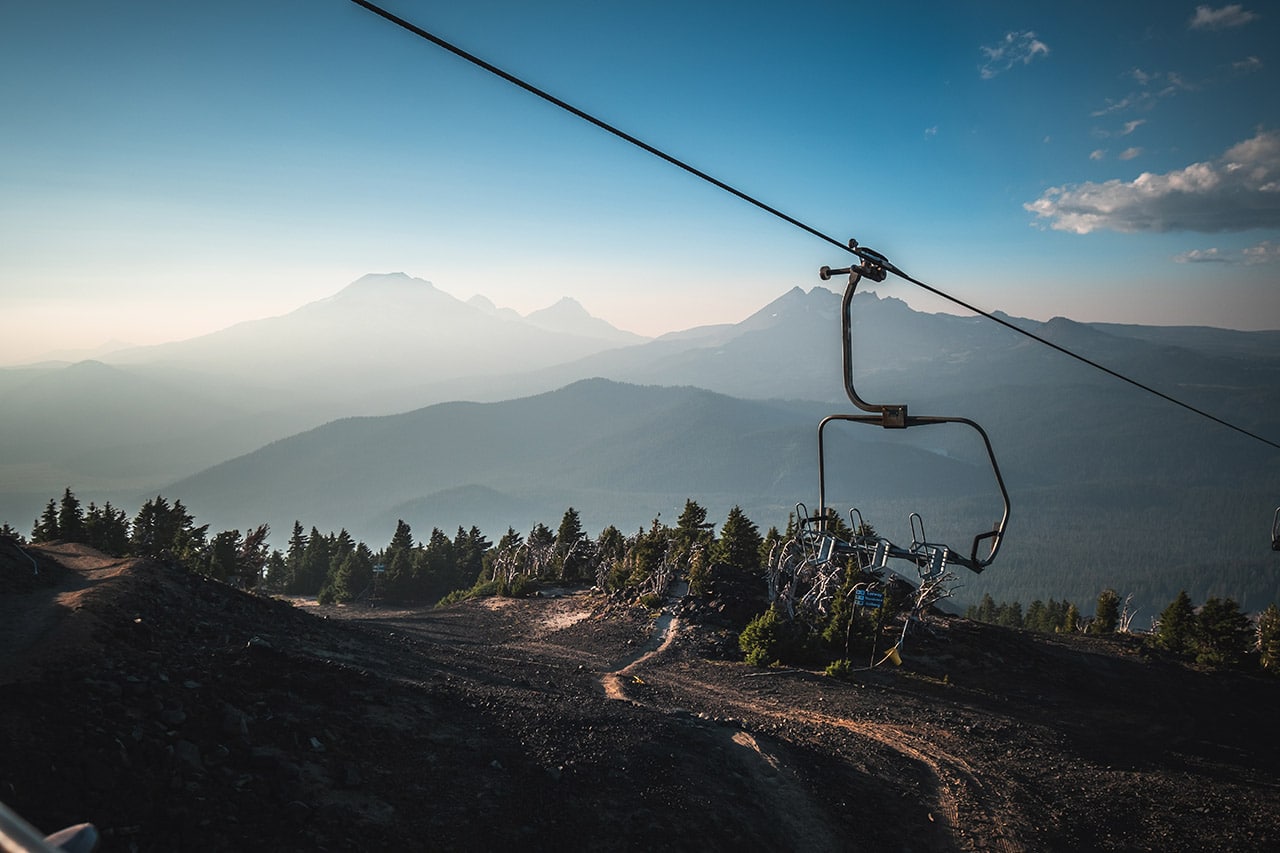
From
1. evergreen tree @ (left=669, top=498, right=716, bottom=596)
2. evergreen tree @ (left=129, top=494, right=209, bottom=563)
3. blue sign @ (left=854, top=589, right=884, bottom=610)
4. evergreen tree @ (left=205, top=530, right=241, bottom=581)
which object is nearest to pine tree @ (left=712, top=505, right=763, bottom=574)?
evergreen tree @ (left=669, top=498, right=716, bottom=596)

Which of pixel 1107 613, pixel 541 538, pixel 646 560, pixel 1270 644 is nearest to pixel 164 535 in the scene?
pixel 541 538

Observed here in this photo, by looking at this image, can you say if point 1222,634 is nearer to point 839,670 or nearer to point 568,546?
point 839,670

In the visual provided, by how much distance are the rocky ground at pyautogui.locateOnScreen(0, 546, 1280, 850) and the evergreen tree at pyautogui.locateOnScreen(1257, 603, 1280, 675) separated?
9507 mm

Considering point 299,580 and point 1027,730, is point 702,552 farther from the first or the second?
point 299,580

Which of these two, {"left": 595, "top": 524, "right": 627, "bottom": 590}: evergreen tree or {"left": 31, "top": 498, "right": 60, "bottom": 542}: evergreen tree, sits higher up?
{"left": 31, "top": 498, "right": 60, "bottom": 542}: evergreen tree

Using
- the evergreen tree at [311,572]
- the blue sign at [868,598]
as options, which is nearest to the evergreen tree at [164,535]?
the evergreen tree at [311,572]

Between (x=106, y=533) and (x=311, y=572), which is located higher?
(x=106, y=533)

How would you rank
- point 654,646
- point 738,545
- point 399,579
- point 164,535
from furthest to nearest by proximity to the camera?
1. point 399,579
2. point 164,535
3. point 738,545
4. point 654,646

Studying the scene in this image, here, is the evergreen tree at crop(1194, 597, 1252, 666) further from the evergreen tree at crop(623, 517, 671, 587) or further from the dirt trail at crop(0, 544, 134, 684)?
the dirt trail at crop(0, 544, 134, 684)

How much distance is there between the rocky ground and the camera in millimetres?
8414

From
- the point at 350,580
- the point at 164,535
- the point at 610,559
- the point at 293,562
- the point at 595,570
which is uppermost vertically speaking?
the point at 164,535

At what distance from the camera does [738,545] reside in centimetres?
4253

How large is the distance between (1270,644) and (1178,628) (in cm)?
418

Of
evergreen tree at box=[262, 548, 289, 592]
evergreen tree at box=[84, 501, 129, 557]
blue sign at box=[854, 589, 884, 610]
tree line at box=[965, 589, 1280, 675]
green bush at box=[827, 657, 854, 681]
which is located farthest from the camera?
evergreen tree at box=[262, 548, 289, 592]
